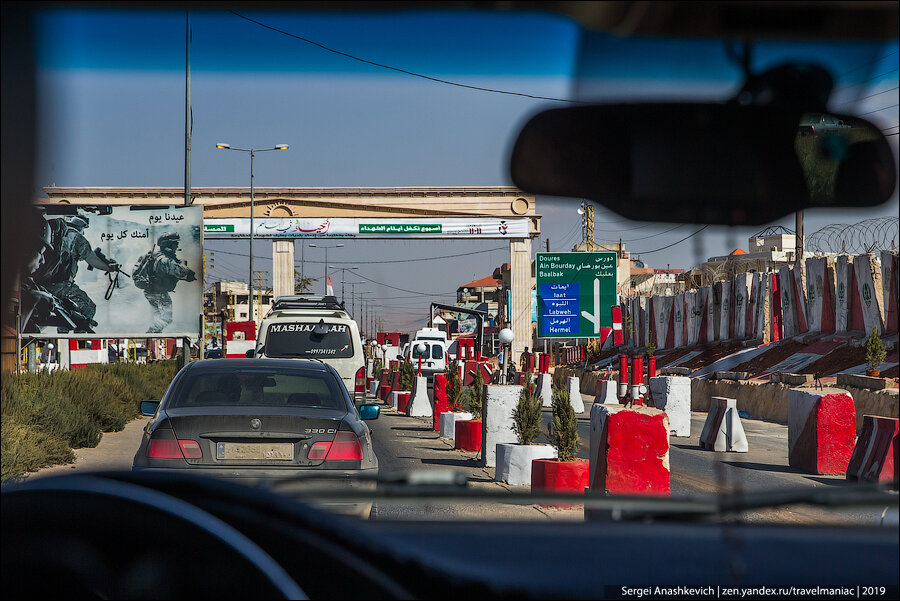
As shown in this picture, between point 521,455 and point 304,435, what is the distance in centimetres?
683

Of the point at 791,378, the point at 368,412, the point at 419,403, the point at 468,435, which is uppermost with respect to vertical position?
the point at 368,412

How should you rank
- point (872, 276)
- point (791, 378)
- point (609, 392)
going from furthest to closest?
point (609, 392)
point (791, 378)
point (872, 276)

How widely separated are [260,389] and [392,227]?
4474 mm

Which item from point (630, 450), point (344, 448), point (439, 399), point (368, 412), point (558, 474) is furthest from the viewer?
point (439, 399)

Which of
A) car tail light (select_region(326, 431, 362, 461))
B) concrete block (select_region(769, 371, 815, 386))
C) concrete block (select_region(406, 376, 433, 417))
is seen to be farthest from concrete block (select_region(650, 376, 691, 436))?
car tail light (select_region(326, 431, 362, 461))

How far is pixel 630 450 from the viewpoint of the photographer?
8.65m

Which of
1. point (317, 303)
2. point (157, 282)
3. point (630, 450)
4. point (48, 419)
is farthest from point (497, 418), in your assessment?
point (48, 419)

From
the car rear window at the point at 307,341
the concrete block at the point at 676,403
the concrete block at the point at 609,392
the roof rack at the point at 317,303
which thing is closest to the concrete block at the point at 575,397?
the concrete block at the point at 609,392

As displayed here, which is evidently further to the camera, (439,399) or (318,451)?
(439,399)

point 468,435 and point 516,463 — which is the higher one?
point 516,463

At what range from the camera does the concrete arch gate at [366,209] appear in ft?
7.76

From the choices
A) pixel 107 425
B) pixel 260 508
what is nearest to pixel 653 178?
pixel 260 508

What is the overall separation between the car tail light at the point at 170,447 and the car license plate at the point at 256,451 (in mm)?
91

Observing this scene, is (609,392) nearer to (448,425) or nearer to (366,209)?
(448,425)
